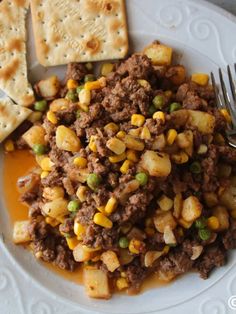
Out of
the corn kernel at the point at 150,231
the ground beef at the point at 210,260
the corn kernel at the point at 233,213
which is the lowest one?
the ground beef at the point at 210,260

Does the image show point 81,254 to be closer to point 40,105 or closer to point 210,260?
point 210,260

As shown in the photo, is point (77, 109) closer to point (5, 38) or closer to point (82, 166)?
point (82, 166)

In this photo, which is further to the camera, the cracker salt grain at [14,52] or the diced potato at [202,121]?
the cracker salt grain at [14,52]

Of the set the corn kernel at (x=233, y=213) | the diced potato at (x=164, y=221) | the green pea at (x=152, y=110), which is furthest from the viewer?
the corn kernel at (x=233, y=213)

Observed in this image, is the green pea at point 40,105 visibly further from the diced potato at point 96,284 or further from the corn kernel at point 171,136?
the diced potato at point 96,284

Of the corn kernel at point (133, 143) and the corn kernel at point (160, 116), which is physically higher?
the corn kernel at point (160, 116)

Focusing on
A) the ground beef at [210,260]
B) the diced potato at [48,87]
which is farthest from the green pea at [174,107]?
the ground beef at [210,260]

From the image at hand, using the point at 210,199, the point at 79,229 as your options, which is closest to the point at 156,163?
the point at 210,199

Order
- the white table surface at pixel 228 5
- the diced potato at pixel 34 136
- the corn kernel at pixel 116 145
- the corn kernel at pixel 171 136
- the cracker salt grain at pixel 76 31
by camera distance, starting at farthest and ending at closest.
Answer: the white table surface at pixel 228 5, the cracker salt grain at pixel 76 31, the diced potato at pixel 34 136, the corn kernel at pixel 171 136, the corn kernel at pixel 116 145

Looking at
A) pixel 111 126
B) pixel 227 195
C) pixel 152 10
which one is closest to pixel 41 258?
pixel 111 126
